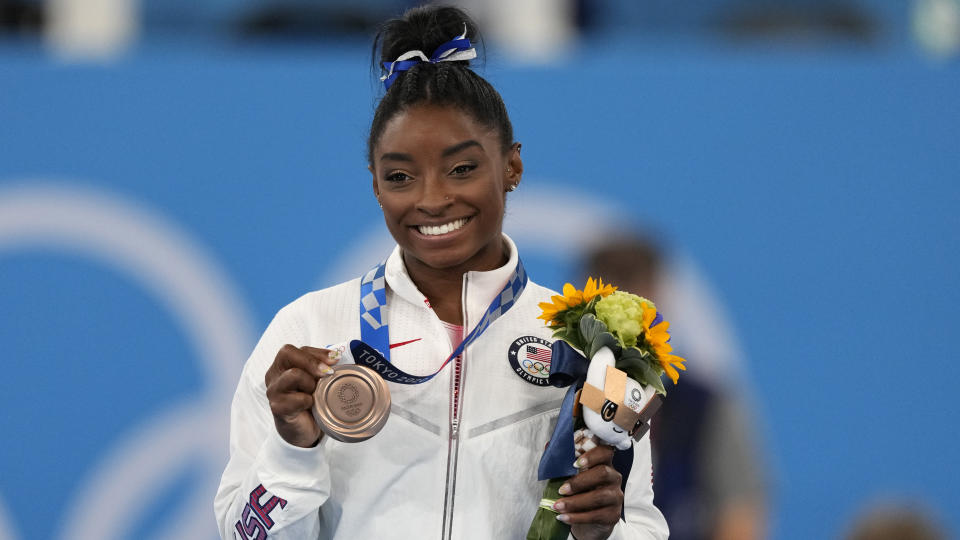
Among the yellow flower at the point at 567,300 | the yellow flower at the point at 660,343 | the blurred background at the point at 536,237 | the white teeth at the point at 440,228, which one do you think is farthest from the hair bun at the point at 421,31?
the blurred background at the point at 536,237

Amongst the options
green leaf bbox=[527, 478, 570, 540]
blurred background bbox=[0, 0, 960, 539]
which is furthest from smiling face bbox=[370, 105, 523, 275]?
blurred background bbox=[0, 0, 960, 539]

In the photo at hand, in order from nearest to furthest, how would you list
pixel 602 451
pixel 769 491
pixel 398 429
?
pixel 602 451 → pixel 398 429 → pixel 769 491

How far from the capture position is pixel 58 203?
12.6ft

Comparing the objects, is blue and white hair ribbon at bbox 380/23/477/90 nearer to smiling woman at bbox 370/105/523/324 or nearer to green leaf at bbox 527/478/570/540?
smiling woman at bbox 370/105/523/324

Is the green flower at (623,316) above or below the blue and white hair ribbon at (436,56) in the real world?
below

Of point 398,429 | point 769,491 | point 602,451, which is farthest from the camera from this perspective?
point 769,491

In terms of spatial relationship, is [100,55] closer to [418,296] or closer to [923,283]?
[418,296]

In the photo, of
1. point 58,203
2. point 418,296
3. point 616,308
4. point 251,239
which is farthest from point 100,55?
point 616,308

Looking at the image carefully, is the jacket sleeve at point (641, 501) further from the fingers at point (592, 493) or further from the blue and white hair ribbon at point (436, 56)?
the blue and white hair ribbon at point (436, 56)

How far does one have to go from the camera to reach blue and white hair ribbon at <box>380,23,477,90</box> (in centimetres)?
194

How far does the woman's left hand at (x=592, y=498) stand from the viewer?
1715 mm

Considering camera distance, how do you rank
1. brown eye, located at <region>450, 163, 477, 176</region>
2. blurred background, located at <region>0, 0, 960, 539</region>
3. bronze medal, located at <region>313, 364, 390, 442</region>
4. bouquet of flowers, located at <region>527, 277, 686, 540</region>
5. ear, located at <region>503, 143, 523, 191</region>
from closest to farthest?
bronze medal, located at <region>313, 364, 390, 442</region>
bouquet of flowers, located at <region>527, 277, 686, 540</region>
brown eye, located at <region>450, 163, 477, 176</region>
ear, located at <region>503, 143, 523, 191</region>
blurred background, located at <region>0, 0, 960, 539</region>

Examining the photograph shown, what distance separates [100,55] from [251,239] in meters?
0.79

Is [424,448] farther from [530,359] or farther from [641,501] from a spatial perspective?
[641,501]
